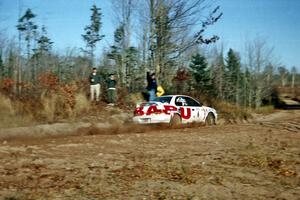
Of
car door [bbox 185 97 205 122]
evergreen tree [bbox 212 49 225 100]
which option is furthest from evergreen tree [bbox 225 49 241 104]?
car door [bbox 185 97 205 122]

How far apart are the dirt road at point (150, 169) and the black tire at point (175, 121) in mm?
3976

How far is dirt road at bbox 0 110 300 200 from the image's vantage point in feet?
20.9

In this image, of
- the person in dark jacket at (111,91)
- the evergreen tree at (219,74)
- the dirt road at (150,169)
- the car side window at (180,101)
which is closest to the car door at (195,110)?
the car side window at (180,101)

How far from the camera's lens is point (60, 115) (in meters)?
19.3

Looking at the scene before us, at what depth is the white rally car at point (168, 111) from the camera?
634 inches

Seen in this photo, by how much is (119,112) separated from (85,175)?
14.1m

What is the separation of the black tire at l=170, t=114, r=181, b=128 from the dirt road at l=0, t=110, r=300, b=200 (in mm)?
3976

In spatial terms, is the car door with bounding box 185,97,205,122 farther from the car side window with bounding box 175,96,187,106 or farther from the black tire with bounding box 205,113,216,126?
the black tire with bounding box 205,113,216,126

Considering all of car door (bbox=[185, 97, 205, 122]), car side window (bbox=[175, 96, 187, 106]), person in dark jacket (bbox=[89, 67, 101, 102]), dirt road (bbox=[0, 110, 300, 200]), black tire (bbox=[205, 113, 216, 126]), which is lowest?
dirt road (bbox=[0, 110, 300, 200])

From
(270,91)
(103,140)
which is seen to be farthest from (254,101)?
(103,140)

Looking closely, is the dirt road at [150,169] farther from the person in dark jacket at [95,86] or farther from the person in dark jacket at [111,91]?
the person in dark jacket at [111,91]

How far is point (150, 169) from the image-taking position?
7984 mm

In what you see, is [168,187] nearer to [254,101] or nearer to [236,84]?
[236,84]

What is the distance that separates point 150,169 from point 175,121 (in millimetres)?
8607
